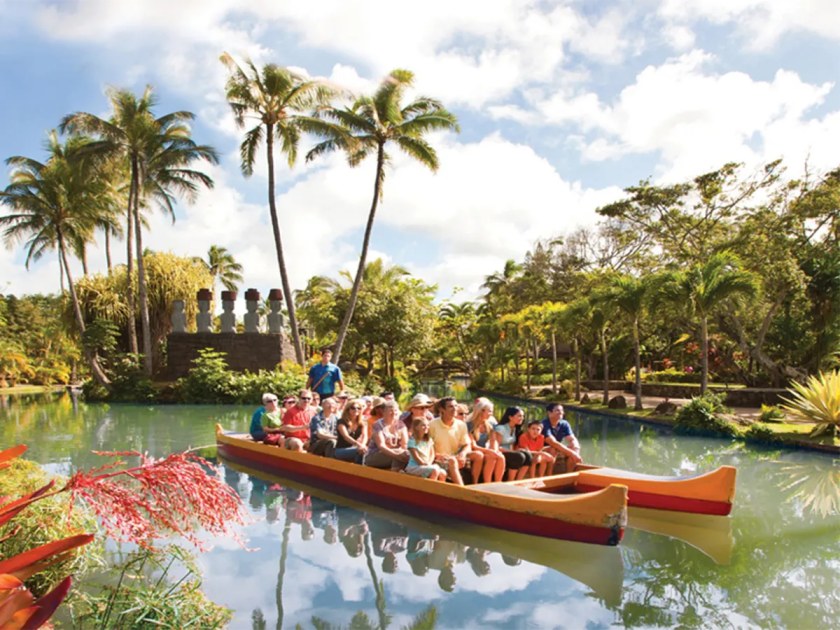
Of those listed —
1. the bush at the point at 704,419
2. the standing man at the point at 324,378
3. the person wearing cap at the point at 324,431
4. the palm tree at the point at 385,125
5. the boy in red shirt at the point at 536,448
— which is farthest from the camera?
the palm tree at the point at 385,125

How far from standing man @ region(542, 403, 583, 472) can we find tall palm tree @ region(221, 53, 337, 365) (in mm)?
14501

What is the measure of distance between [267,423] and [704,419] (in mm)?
9778

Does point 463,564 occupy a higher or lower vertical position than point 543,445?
lower

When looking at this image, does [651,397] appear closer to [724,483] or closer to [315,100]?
[315,100]

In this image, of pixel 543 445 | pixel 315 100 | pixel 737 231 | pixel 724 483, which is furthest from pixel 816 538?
pixel 315 100

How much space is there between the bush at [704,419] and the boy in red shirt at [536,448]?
8186 millimetres

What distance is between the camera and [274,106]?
21.9m

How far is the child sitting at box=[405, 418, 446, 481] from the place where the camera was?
292 inches

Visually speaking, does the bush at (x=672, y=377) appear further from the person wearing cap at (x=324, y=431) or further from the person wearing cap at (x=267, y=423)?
the person wearing cap at (x=324, y=431)

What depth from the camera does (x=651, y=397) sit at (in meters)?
24.8

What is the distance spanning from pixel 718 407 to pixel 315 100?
15.1 metres

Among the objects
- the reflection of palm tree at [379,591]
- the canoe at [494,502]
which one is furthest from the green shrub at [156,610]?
the canoe at [494,502]

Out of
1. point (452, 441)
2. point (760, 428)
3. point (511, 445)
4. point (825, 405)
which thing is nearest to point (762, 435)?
point (760, 428)

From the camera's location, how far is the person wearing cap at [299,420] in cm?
1025
